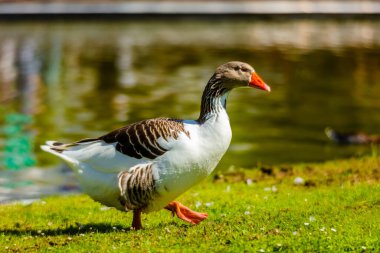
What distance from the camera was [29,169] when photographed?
24781 millimetres

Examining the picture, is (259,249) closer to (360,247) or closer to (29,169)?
(360,247)

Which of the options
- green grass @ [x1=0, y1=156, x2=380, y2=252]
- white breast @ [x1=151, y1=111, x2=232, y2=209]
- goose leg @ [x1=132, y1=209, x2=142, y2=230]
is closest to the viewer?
A: green grass @ [x1=0, y1=156, x2=380, y2=252]

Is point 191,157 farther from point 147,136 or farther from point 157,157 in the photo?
point 147,136

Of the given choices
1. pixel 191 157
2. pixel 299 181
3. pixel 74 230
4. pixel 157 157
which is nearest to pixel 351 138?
pixel 299 181

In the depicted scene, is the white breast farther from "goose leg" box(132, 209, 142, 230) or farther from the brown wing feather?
"goose leg" box(132, 209, 142, 230)

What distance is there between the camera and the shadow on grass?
12.8m

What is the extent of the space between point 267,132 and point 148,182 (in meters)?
19.9

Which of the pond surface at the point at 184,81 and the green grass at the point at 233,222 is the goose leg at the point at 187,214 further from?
the pond surface at the point at 184,81

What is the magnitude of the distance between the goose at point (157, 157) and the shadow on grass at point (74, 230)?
631 millimetres

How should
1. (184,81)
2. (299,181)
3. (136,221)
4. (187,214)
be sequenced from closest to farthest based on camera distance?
1. (136,221)
2. (187,214)
3. (299,181)
4. (184,81)

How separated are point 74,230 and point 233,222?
2.76 m

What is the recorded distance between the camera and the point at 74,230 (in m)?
13.0

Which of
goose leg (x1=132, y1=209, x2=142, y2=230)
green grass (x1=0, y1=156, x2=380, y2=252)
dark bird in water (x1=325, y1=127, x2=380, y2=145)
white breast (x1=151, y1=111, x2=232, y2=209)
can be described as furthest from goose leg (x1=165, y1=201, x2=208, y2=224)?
dark bird in water (x1=325, y1=127, x2=380, y2=145)

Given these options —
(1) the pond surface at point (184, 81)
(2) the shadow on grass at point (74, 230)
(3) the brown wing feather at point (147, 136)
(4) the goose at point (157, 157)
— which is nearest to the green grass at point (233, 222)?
(2) the shadow on grass at point (74, 230)
